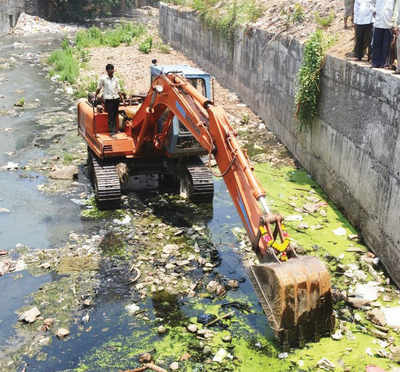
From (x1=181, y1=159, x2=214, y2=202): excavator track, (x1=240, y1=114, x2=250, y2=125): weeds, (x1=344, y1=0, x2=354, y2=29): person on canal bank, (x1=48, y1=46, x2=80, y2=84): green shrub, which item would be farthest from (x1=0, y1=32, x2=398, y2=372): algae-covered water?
(x1=48, y1=46, x2=80, y2=84): green shrub

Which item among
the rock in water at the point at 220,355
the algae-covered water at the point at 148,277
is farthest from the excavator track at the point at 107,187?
the rock in water at the point at 220,355

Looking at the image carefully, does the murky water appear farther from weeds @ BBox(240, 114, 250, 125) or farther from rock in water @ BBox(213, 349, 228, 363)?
weeds @ BBox(240, 114, 250, 125)

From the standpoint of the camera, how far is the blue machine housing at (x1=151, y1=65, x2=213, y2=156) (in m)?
8.54

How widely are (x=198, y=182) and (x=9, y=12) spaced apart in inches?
1235

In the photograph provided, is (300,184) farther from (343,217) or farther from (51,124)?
(51,124)

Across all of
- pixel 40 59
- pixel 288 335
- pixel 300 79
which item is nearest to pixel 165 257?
pixel 288 335

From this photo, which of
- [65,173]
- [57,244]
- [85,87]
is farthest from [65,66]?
[57,244]

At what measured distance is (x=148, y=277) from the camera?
6789mm

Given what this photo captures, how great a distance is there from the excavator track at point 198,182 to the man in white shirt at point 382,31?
3.31 metres

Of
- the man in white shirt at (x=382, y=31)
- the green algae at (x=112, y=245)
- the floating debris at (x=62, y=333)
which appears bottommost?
the floating debris at (x=62, y=333)

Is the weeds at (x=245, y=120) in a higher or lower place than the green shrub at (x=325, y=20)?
lower

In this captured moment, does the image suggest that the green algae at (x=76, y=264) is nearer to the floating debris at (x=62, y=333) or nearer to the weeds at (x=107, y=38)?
the floating debris at (x=62, y=333)

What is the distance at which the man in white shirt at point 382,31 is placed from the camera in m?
7.49

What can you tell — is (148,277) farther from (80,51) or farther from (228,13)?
(80,51)
